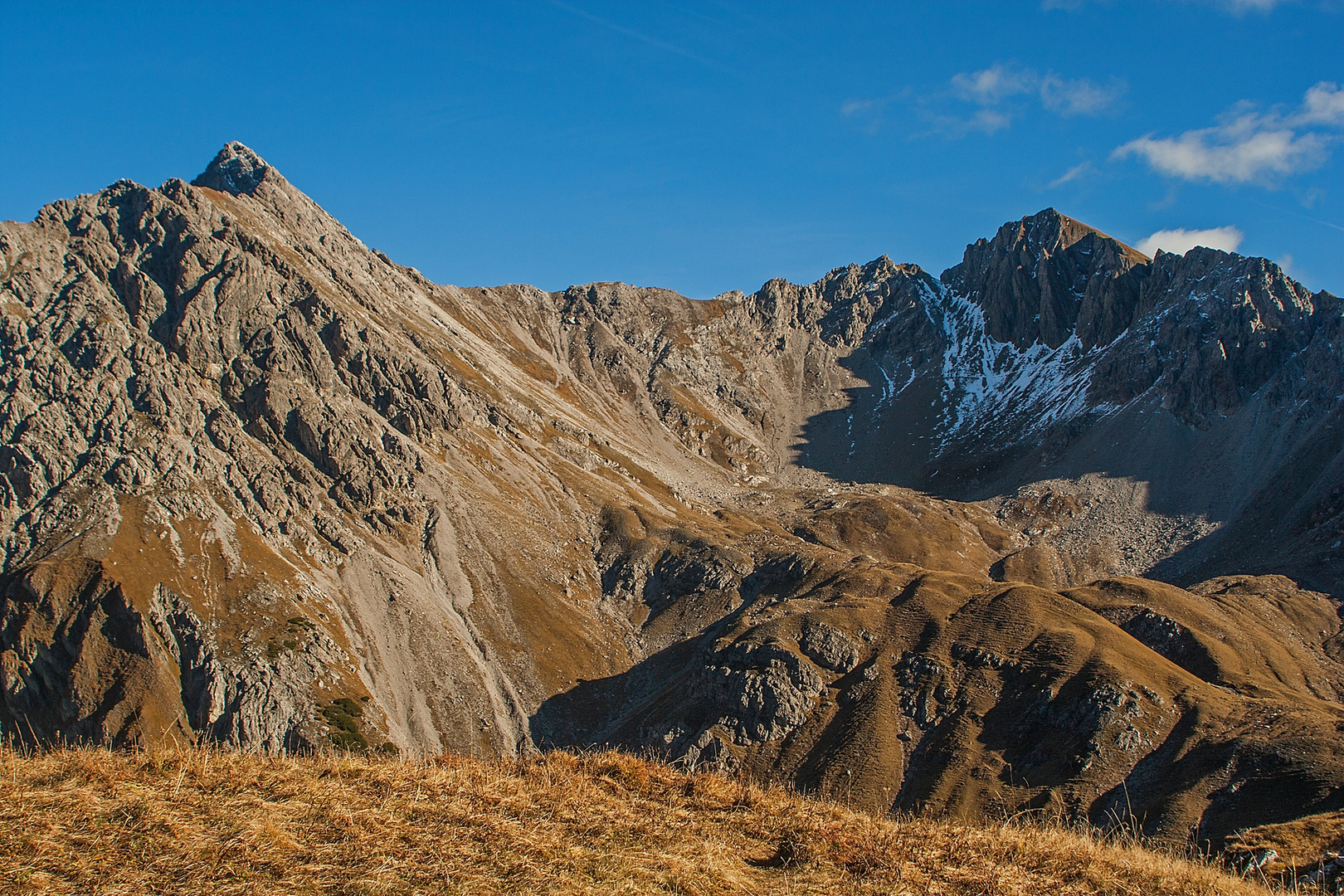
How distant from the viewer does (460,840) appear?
38.7 feet

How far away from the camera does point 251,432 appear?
14200cm

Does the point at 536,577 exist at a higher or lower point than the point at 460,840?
higher

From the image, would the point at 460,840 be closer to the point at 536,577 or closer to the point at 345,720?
the point at 345,720

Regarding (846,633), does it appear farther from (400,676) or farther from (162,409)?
(162,409)

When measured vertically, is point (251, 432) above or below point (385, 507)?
above

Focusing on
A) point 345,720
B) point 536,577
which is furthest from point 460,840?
point 536,577

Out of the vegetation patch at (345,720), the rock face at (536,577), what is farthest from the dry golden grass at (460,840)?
the vegetation patch at (345,720)

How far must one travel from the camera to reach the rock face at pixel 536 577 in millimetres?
82625

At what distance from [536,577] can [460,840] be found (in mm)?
130350

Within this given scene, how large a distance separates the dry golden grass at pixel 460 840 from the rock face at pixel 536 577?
61.6 m

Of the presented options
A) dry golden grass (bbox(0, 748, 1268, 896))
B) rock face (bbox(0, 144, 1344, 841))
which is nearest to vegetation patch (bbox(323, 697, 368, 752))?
rock face (bbox(0, 144, 1344, 841))

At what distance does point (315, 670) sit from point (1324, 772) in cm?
10580

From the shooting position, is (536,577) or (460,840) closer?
(460,840)

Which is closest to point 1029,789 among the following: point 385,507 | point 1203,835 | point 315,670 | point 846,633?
point 1203,835
